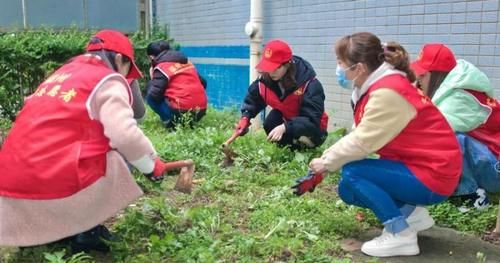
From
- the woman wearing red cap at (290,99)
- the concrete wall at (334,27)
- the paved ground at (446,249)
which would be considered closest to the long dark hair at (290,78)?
the woman wearing red cap at (290,99)

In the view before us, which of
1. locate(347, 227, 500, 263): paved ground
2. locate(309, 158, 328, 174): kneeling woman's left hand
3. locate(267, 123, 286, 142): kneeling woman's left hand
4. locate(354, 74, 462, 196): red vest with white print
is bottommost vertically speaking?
locate(347, 227, 500, 263): paved ground

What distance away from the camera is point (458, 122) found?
3.24 metres

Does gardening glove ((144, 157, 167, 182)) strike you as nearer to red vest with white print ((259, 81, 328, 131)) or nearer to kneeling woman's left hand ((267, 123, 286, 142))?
kneeling woman's left hand ((267, 123, 286, 142))

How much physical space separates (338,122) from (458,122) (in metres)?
2.52

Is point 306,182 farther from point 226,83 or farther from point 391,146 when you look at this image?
point 226,83

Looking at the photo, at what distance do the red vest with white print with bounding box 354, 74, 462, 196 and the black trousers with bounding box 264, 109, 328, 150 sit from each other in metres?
1.74

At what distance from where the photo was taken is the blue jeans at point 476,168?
3236 millimetres

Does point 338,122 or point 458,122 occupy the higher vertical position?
point 458,122

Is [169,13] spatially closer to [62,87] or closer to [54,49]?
[54,49]

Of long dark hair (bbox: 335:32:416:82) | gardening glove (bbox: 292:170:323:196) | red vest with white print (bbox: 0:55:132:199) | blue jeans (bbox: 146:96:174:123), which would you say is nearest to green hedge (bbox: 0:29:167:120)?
blue jeans (bbox: 146:96:174:123)

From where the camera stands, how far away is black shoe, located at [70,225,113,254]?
2.80 meters

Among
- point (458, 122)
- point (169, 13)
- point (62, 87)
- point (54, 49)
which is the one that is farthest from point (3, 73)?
point (458, 122)

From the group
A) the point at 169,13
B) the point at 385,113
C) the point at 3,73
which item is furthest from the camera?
the point at 169,13

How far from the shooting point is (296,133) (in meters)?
4.45
